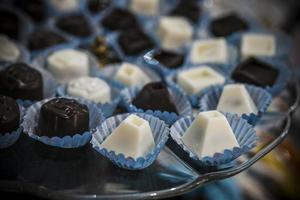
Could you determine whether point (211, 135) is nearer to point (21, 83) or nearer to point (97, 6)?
point (21, 83)

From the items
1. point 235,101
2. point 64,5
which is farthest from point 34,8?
point 235,101

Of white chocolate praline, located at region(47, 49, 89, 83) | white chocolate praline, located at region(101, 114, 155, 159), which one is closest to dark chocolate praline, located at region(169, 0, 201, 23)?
white chocolate praline, located at region(47, 49, 89, 83)

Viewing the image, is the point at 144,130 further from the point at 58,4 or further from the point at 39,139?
the point at 58,4

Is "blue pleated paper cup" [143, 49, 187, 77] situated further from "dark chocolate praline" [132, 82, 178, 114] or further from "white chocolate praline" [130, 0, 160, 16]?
"white chocolate praline" [130, 0, 160, 16]

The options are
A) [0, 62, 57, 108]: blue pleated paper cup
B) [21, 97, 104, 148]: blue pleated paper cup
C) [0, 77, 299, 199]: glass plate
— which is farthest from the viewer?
[0, 62, 57, 108]: blue pleated paper cup

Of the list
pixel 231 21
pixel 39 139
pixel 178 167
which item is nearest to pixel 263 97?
pixel 178 167

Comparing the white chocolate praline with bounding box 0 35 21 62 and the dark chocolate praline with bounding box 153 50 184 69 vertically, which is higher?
the dark chocolate praline with bounding box 153 50 184 69

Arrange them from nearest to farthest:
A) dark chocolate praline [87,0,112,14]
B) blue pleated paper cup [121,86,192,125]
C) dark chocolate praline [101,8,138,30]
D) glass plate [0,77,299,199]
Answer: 1. glass plate [0,77,299,199]
2. blue pleated paper cup [121,86,192,125]
3. dark chocolate praline [101,8,138,30]
4. dark chocolate praline [87,0,112,14]
